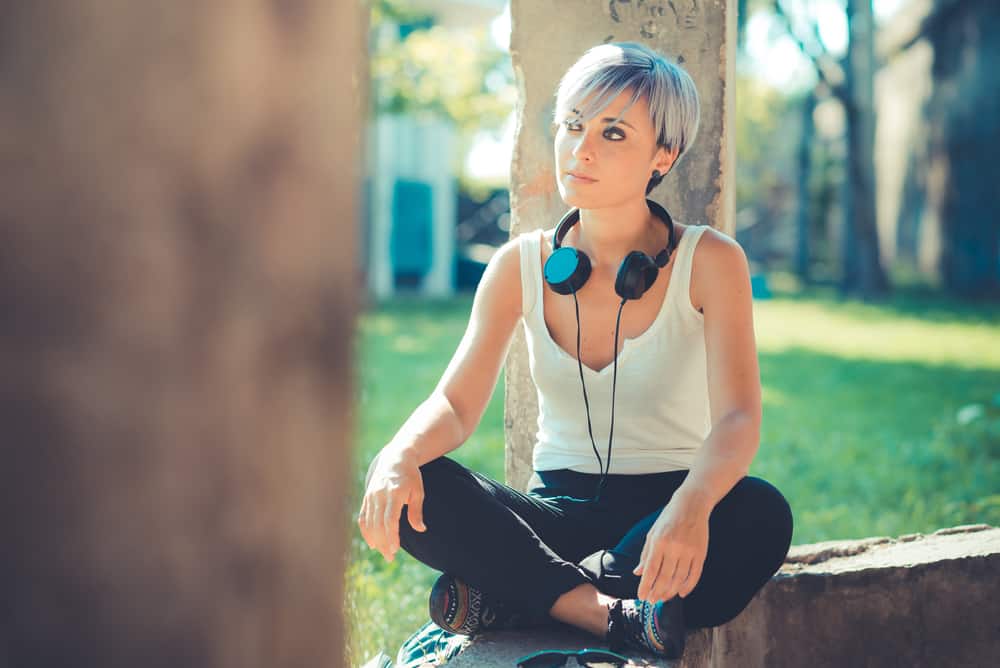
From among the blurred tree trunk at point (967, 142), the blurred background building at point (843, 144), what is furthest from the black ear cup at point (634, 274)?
the blurred tree trunk at point (967, 142)

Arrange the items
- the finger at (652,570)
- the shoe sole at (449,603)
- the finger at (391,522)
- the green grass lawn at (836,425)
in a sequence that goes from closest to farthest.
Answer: the finger at (652,570) < the finger at (391,522) < the shoe sole at (449,603) < the green grass lawn at (836,425)

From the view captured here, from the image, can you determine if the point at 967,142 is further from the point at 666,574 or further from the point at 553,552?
the point at 666,574

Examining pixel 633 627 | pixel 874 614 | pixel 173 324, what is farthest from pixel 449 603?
pixel 173 324

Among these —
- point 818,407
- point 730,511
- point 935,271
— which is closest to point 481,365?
point 730,511

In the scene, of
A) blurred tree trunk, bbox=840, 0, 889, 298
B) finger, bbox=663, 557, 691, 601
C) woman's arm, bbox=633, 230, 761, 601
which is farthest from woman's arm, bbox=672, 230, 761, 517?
blurred tree trunk, bbox=840, 0, 889, 298

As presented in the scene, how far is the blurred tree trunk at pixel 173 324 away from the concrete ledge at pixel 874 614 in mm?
2081

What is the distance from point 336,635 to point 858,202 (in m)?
15.6

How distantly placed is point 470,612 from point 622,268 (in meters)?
0.84

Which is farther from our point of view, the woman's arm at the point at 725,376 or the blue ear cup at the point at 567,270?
the blue ear cup at the point at 567,270

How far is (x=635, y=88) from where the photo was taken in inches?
97.3

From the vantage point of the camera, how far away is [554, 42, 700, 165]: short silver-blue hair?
2.47 m

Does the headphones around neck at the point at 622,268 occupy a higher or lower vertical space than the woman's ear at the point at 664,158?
lower

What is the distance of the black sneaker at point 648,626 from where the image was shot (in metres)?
2.17

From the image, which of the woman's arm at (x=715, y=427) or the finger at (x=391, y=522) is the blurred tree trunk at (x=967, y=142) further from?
the finger at (x=391, y=522)
